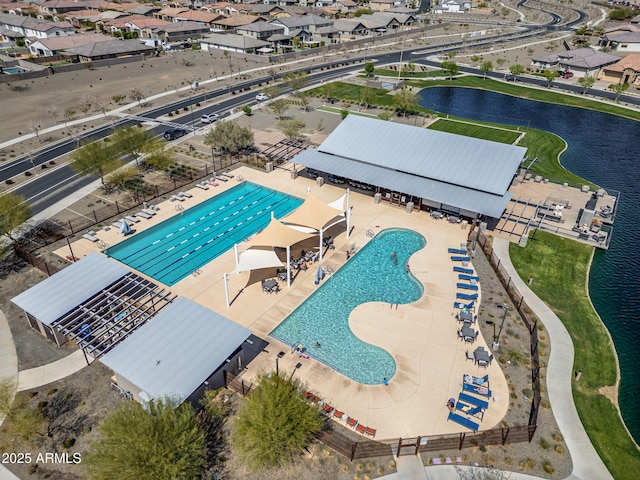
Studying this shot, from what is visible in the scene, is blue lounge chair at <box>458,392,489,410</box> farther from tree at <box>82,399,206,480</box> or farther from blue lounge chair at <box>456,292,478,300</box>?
tree at <box>82,399,206,480</box>

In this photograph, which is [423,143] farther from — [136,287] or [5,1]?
[5,1]

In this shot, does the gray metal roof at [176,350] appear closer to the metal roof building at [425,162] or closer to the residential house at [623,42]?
the metal roof building at [425,162]

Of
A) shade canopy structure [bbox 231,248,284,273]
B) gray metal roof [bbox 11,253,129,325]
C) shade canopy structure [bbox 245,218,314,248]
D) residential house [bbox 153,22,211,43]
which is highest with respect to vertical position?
residential house [bbox 153,22,211,43]

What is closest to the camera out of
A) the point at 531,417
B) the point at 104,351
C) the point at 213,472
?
the point at 213,472

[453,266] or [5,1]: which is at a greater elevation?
[5,1]

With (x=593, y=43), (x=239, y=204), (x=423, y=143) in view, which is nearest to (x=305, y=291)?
(x=239, y=204)

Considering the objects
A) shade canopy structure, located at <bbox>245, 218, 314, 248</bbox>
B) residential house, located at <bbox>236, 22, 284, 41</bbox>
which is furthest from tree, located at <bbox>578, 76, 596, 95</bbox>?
residential house, located at <bbox>236, 22, 284, 41</bbox>

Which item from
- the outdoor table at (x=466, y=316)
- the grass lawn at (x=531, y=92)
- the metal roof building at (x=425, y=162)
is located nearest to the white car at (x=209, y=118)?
the metal roof building at (x=425, y=162)
